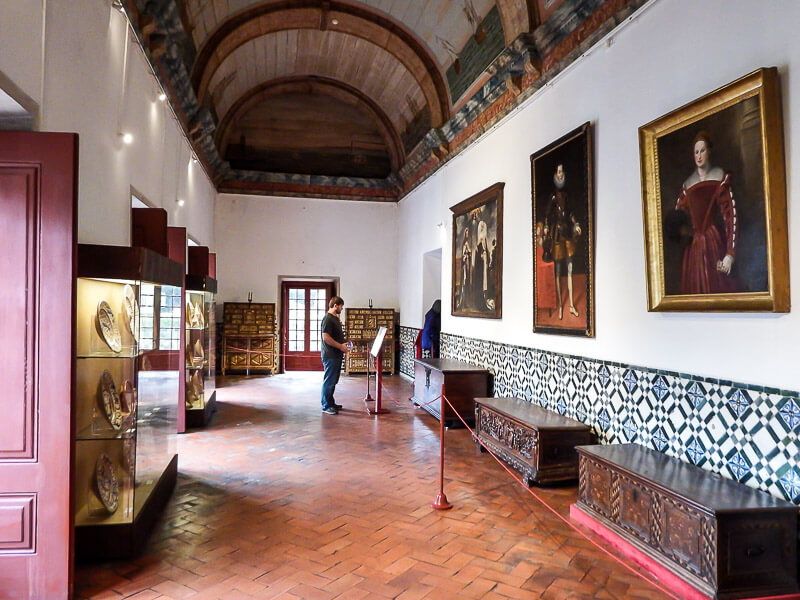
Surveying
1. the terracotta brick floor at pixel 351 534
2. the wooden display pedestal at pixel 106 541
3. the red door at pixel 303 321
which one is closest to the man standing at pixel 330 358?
the terracotta brick floor at pixel 351 534

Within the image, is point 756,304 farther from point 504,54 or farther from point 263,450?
point 263,450

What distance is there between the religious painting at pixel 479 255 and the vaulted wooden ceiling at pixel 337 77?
1.39m

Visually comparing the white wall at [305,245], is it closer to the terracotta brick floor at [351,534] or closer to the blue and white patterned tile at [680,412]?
the terracotta brick floor at [351,534]

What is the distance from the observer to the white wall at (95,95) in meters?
3.18

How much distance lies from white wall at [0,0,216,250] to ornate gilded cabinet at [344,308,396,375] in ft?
25.0

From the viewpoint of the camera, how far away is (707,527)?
301cm

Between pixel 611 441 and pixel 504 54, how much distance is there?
4.79m

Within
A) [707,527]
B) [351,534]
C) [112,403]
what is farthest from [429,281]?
[707,527]

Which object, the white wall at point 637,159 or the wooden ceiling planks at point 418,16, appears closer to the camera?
the white wall at point 637,159

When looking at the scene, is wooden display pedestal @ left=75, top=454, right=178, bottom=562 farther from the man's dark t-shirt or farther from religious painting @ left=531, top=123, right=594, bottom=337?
the man's dark t-shirt

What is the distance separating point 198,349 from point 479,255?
14.4 feet

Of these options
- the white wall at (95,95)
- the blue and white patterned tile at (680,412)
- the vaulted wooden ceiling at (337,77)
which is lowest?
the blue and white patterned tile at (680,412)

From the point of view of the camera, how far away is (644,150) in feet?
14.4

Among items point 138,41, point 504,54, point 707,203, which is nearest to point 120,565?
Answer: point 707,203
